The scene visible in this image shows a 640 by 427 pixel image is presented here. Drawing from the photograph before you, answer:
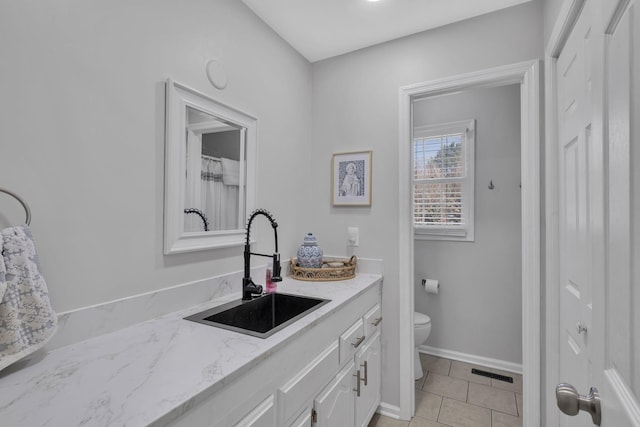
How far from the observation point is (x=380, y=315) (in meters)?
2.08

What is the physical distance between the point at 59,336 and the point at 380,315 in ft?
5.46

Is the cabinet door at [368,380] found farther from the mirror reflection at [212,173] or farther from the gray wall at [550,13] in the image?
the gray wall at [550,13]

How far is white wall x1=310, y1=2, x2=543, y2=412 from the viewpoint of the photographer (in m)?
1.83

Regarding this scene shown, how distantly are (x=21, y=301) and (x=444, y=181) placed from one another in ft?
9.49

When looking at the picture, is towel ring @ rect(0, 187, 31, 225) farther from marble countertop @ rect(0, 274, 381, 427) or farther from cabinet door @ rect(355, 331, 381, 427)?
cabinet door @ rect(355, 331, 381, 427)

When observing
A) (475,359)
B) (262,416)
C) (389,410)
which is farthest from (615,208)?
(475,359)

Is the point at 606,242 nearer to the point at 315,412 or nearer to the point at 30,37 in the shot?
the point at 315,412

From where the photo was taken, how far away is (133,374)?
831mm

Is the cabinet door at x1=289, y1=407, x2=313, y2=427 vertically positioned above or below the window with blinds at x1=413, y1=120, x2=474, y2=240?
below

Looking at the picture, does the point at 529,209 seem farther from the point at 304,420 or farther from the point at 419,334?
the point at 304,420

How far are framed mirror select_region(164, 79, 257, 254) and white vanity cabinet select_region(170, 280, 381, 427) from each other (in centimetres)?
68

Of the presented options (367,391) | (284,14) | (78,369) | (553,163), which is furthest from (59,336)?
(553,163)

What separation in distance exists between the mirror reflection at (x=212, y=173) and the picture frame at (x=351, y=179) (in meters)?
0.76

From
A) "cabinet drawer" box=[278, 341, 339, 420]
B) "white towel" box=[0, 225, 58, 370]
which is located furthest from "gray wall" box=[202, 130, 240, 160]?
"cabinet drawer" box=[278, 341, 339, 420]
